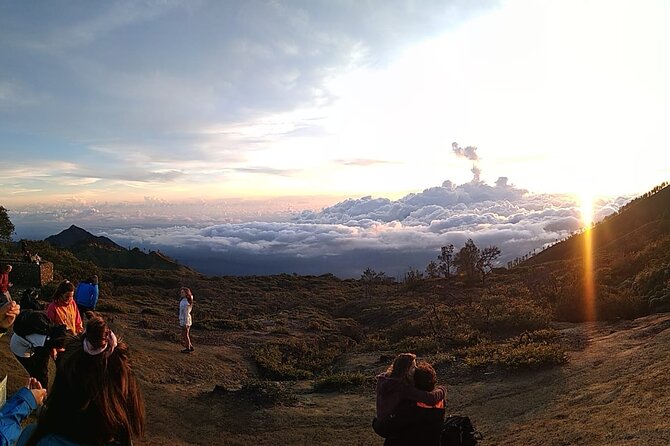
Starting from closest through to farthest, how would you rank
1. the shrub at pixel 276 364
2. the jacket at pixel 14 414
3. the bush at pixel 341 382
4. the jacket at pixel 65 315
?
1. the jacket at pixel 14 414
2. the jacket at pixel 65 315
3. the bush at pixel 341 382
4. the shrub at pixel 276 364

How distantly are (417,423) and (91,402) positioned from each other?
108 inches

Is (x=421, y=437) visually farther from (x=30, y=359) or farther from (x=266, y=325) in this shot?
(x=266, y=325)

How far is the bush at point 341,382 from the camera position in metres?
11.1

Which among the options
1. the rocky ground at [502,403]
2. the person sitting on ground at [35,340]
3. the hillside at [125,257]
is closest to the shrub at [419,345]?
the rocky ground at [502,403]

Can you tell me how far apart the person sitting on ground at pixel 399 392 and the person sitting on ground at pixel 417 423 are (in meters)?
0.04

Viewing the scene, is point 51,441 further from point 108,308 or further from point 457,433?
point 108,308

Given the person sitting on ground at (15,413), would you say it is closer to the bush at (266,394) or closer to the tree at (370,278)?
the bush at (266,394)

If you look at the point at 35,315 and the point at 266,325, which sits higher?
the point at 35,315

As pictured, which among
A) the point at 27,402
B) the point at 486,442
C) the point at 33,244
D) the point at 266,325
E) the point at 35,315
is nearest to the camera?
the point at 27,402

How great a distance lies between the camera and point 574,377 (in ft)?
29.4

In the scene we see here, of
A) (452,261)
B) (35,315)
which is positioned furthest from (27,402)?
(452,261)

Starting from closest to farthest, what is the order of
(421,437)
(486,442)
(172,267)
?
(421,437)
(486,442)
(172,267)

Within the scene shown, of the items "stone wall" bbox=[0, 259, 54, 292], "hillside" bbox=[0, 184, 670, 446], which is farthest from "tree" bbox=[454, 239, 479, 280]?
"stone wall" bbox=[0, 259, 54, 292]

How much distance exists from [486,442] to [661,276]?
11.4m
